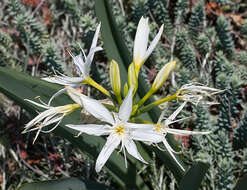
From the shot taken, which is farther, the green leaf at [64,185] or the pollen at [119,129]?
the green leaf at [64,185]

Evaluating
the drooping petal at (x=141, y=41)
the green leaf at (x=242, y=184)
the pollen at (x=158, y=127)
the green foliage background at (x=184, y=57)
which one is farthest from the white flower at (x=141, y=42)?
the green leaf at (x=242, y=184)

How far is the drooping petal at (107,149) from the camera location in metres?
0.89

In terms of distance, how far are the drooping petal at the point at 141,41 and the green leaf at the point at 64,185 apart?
1.60 feet

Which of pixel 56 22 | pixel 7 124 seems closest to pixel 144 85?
pixel 7 124

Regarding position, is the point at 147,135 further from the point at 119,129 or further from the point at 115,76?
the point at 115,76

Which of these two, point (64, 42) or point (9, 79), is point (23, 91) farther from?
point (64, 42)

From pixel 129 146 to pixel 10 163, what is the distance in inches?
40.8

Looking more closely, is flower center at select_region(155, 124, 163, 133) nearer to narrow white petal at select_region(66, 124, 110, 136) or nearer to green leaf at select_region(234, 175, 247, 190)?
narrow white petal at select_region(66, 124, 110, 136)

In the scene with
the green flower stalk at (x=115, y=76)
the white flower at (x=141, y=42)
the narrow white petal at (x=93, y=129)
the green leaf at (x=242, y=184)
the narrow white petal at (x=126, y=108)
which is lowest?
the green leaf at (x=242, y=184)

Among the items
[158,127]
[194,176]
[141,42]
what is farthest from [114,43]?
[194,176]

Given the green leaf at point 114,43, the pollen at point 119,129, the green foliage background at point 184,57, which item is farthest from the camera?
the green foliage background at point 184,57

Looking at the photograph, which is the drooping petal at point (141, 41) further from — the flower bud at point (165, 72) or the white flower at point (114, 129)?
the white flower at point (114, 129)

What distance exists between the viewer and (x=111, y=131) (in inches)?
36.6

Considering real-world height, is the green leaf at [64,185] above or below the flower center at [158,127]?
below
